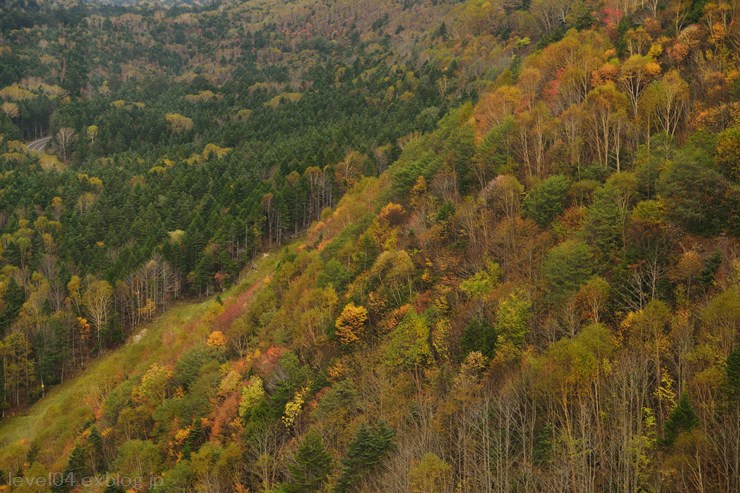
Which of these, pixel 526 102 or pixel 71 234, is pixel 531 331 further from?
pixel 71 234

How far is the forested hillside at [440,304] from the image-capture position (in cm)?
3431

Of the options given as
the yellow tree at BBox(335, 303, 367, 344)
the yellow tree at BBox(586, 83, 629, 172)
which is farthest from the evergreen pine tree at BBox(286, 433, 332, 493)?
the yellow tree at BBox(586, 83, 629, 172)

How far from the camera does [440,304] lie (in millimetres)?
56094

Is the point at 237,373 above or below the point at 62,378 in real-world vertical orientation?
above

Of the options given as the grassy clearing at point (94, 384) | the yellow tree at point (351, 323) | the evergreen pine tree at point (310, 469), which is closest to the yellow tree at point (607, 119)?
the yellow tree at point (351, 323)

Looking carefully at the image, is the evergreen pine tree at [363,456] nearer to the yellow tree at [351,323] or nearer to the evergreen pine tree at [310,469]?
the evergreen pine tree at [310,469]

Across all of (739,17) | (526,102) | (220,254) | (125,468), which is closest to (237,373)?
(125,468)

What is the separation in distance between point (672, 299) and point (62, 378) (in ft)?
312

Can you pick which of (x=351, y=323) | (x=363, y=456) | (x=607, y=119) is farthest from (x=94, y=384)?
(x=607, y=119)

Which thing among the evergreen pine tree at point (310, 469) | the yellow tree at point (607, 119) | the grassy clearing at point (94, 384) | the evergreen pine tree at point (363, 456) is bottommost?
the grassy clearing at point (94, 384)

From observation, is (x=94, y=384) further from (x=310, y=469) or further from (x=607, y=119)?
(x=607, y=119)

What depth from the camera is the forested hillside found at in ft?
113

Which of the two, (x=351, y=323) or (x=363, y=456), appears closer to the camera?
(x=363, y=456)

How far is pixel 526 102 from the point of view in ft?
280
